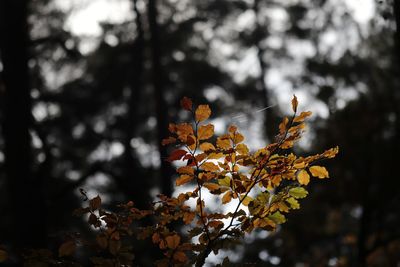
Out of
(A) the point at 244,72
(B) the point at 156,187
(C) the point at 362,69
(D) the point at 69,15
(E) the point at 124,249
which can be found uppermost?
(A) the point at 244,72

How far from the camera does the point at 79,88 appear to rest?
39.4ft

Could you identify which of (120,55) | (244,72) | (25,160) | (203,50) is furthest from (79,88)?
(25,160)

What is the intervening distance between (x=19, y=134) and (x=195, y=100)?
271 inches

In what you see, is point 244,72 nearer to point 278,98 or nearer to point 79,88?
point 278,98

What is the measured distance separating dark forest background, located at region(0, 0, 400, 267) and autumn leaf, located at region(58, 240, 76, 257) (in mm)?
2427

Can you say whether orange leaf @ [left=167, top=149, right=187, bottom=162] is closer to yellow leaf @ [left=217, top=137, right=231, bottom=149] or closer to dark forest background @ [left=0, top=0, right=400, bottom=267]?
yellow leaf @ [left=217, top=137, right=231, bottom=149]

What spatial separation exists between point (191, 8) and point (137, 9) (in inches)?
65.7

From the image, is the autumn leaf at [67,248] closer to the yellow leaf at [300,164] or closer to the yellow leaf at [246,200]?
the yellow leaf at [246,200]

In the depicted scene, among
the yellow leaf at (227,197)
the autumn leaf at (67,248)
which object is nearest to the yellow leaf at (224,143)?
the yellow leaf at (227,197)

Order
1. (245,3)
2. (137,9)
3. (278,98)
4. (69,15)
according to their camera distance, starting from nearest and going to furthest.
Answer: (137,9) < (69,15) < (245,3) < (278,98)

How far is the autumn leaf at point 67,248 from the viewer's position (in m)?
1.77

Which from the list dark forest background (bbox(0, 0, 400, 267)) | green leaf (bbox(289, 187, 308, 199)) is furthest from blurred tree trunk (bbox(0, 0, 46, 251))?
green leaf (bbox(289, 187, 308, 199))

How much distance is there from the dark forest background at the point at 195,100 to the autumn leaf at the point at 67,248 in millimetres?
2427

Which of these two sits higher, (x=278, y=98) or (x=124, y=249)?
(x=278, y=98)
